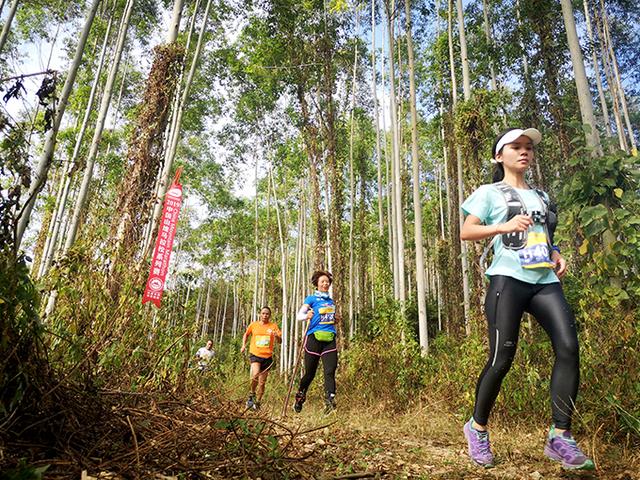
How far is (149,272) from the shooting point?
4016 millimetres

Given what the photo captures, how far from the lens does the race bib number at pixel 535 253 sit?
2.08m

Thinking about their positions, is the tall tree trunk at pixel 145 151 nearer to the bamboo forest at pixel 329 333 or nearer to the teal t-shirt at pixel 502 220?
the bamboo forest at pixel 329 333

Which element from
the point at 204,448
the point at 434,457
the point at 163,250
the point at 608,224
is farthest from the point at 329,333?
the point at 204,448

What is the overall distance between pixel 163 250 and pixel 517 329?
Answer: 3.63m

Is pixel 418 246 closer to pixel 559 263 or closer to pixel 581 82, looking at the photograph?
pixel 581 82

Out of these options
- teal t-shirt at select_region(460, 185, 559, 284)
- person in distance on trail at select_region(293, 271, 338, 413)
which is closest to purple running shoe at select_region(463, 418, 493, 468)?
teal t-shirt at select_region(460, 185, 559, 284)

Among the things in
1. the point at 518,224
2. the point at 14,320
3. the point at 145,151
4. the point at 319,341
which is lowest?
the point at 14,320

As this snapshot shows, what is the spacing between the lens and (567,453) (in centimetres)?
185

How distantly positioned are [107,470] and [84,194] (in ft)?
23.0

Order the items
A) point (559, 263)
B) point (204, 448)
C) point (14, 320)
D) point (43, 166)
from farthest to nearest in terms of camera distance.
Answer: point (43, 166) → point (559, 263) → point (204, 448) → point (14, 320)

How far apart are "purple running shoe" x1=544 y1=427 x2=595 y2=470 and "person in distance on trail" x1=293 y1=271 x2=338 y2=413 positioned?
120 inches

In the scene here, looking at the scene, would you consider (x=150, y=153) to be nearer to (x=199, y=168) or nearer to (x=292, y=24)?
(x=292, y=24)

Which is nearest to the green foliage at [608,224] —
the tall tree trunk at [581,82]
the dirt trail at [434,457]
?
the tall tree trunk at [581,82]

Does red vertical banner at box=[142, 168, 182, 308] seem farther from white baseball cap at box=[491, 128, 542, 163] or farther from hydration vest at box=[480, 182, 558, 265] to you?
white baseball cap at box=[491, 128, 542, 163]
